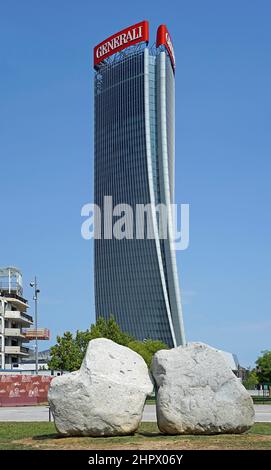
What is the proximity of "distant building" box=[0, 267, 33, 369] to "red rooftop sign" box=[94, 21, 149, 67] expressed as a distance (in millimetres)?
82259

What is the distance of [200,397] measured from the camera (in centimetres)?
2097

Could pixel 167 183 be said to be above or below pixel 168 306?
above

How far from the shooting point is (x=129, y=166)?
6171 inches

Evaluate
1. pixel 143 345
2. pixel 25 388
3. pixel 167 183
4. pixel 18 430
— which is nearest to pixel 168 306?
pixel 167 183

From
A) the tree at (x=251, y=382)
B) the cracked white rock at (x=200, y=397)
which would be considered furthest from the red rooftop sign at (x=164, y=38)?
the cracked white rock at (x=200, y=397)

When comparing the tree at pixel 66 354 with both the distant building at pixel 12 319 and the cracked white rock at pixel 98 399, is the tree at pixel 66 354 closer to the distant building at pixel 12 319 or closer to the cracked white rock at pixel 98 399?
the distant building at pixel 12 319

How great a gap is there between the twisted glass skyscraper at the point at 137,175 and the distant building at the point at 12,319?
158 ft

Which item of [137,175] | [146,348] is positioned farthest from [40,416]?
[137,175]

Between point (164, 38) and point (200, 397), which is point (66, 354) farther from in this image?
point (164, 38)

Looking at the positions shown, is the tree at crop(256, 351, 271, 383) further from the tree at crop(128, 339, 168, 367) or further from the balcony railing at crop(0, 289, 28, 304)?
the balcony railing at crop(0, 289, 28, 304)

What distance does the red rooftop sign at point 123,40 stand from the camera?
543 ft

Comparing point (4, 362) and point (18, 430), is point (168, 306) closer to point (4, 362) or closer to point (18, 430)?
point (4, 362)

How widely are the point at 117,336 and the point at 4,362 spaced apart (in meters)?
16.9

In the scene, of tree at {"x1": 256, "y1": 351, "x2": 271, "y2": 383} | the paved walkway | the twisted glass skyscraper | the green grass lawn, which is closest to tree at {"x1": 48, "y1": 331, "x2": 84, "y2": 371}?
tree at {"x1": 256, "y1": 351, "x2": 271, "y2": 383}
